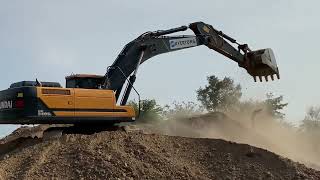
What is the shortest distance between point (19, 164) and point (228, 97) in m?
23.0

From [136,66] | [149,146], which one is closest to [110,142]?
[149,146]

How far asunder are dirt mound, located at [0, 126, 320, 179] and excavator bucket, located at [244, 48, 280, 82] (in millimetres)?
4986

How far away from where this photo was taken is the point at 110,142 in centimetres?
1409

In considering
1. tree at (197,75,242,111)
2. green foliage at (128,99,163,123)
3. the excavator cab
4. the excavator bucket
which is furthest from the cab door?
tree at (197,75,242,111)

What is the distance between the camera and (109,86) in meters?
16.6

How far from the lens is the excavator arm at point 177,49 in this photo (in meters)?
16.9

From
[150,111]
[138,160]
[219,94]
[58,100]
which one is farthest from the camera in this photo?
[219,94]

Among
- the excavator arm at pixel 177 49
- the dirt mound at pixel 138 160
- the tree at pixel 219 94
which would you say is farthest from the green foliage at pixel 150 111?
the dirt mound at pixel 138 160

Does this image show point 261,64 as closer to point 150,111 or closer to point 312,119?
point 150,111

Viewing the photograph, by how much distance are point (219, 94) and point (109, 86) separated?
1961cm

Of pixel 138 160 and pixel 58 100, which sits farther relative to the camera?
pixel 58 100

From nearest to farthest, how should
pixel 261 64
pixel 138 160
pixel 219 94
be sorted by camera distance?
pixel 138 160 → pixel 261 64 → pixel 219 94

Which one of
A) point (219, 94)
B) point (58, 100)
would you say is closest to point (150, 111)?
point (219, 94)

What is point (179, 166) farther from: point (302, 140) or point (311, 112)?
point (311, 112)
